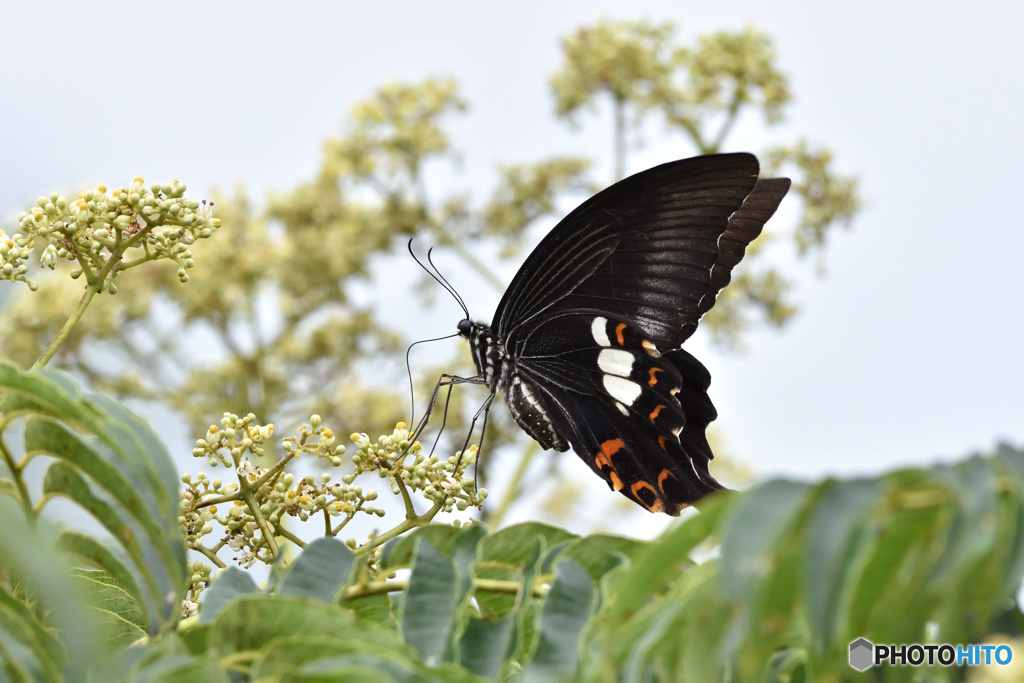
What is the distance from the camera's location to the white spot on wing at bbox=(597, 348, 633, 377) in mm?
2557

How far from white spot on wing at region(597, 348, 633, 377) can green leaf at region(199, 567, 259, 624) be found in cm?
163

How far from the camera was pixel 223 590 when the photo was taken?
998 millimetres

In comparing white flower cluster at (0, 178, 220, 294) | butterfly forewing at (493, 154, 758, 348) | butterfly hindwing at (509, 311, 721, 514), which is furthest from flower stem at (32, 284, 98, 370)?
butterfly hindwing at (509, 311, 721, 514)

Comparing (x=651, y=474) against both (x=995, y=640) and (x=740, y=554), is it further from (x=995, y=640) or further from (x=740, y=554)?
(x=740, y=554)

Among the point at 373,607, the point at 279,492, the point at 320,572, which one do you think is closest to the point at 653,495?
the point at 279,492

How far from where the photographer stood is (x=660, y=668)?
0.83 meters

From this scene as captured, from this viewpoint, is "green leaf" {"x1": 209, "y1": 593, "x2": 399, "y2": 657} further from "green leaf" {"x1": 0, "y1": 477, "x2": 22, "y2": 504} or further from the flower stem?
the flower stem

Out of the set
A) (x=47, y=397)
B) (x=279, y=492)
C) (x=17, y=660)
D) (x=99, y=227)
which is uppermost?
(x=99, y=227)

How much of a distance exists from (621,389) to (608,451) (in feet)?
0.58

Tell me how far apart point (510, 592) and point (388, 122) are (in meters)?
4.09

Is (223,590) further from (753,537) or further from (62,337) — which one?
(753,537)

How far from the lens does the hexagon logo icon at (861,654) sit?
2.86 ft

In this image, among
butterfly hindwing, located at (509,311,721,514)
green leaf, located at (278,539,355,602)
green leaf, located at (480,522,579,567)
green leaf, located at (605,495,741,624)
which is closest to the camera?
green leaf, located at (605,495,741,624)

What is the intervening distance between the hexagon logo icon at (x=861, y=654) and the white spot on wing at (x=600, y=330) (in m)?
1.77
